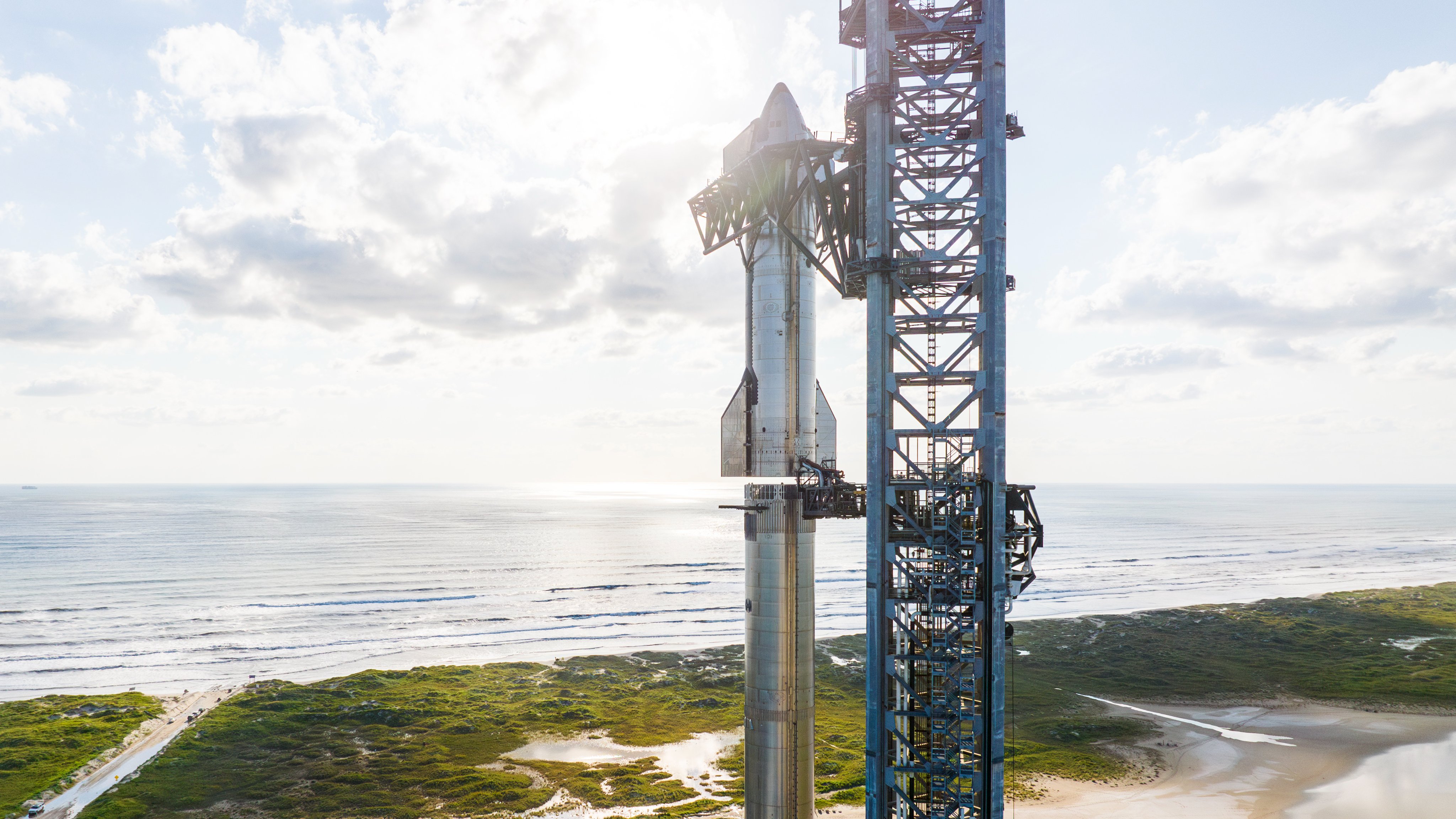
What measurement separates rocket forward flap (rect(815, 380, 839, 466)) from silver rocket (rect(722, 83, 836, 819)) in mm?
51

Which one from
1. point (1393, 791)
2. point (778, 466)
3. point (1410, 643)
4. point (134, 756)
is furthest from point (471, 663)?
point (1410, 643)

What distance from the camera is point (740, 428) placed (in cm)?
3416

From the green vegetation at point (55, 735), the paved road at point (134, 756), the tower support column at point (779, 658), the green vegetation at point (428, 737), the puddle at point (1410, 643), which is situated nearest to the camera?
the tower support column at point (779, 658)

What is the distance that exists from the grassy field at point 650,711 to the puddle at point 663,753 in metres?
1.05

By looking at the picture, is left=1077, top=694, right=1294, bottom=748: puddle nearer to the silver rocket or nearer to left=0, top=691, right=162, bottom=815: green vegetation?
the silver rocket

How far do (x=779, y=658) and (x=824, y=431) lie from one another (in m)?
10.1

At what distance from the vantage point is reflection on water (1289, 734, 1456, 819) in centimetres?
3997

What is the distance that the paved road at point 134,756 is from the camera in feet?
133

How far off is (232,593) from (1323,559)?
208m

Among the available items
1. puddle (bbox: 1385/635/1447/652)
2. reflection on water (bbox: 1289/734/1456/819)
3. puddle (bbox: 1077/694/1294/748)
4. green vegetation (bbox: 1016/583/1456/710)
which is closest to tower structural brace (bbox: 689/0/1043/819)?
reflection on water (bbox: 1289/734/1456/819)

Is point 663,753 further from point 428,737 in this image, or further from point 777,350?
point 777,350

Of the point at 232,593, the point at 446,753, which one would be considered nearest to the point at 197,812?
the point at 446,753

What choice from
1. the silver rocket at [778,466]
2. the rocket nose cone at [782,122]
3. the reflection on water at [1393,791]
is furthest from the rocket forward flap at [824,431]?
the reflection on water at [1393,791]

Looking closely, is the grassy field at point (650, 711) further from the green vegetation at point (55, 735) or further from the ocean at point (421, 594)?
the ocean at point (421, 594)
